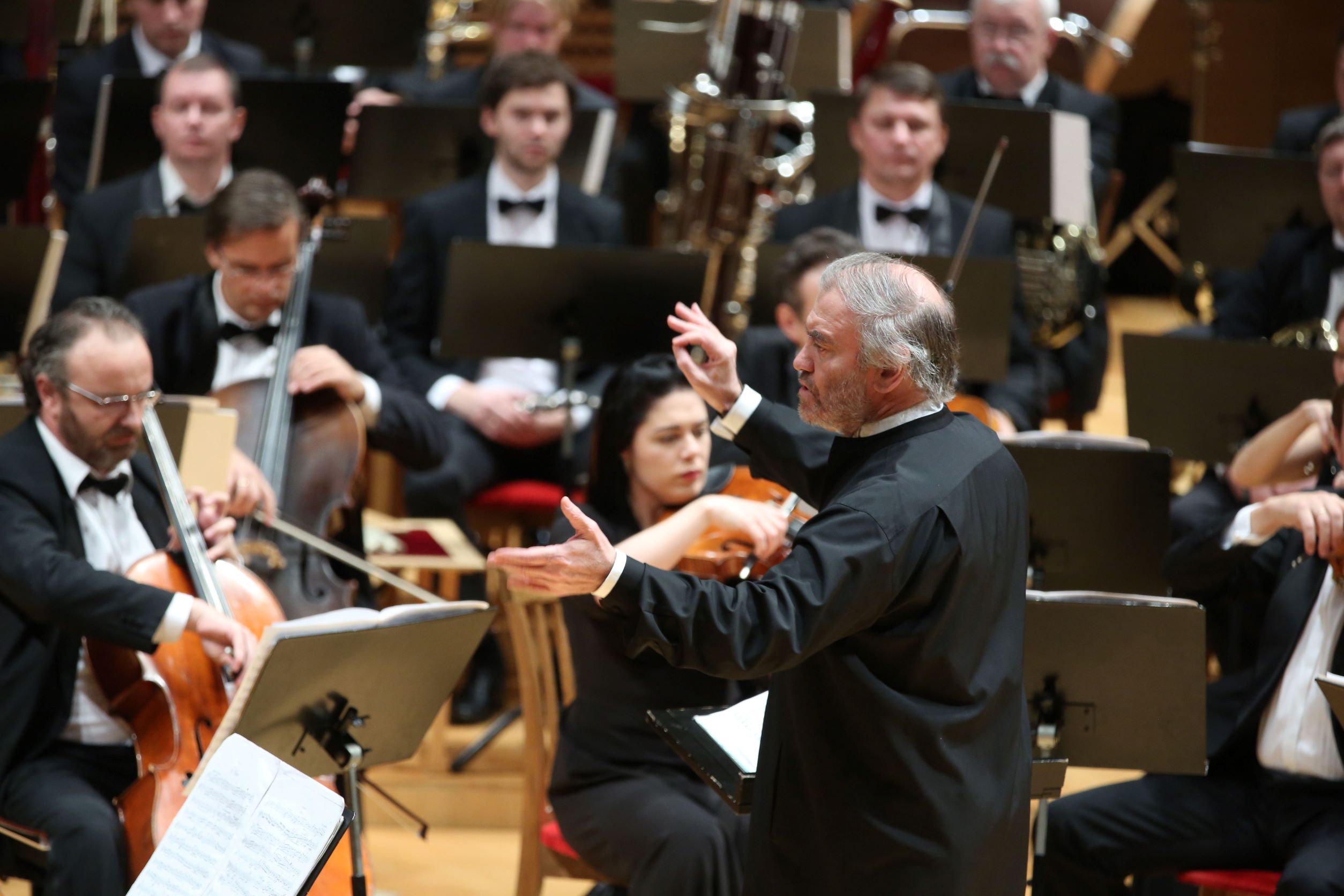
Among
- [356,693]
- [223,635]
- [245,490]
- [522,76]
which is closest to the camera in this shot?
[356,693]

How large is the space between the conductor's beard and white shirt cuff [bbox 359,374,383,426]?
5.68 feet

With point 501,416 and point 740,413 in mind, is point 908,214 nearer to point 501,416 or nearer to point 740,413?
point 501,416

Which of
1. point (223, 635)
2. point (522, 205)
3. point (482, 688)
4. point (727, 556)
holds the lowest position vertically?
point (482, 688)

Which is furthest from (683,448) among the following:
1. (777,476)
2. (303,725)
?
(303,725)

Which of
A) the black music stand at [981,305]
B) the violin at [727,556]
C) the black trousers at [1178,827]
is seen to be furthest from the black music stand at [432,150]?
the black trousers at [1178,827]

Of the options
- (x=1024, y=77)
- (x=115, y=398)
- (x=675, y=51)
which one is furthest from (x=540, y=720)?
(x=1024, y=77)

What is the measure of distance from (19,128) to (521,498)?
185 cm

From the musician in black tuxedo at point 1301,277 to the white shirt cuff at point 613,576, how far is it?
2930 millimetres

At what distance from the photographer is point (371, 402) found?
364cm

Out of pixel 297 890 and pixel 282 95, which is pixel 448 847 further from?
pixel 282 95

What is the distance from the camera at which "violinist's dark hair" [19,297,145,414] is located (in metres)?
2.82

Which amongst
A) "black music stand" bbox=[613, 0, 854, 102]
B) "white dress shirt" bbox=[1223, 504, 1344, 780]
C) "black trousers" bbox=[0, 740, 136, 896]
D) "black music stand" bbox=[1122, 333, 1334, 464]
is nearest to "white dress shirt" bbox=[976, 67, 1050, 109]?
"black music stand" bbox=[613, 0, 854, 102]

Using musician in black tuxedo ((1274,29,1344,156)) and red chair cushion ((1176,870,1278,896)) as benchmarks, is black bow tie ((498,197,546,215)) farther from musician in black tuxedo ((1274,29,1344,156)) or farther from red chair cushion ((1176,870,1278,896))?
red chair cushion ((1176,870,1278,896))

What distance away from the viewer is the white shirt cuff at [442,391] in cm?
436
